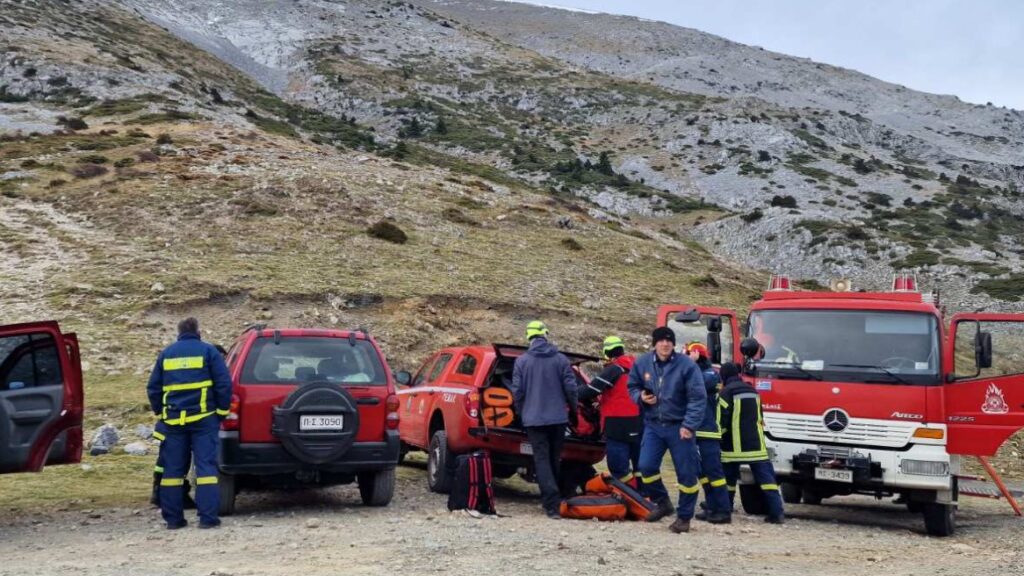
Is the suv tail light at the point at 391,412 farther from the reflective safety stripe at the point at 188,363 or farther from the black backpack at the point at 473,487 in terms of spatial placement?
the reflective safety stripe at the point at 188,363

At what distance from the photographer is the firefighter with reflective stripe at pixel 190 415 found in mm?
7941

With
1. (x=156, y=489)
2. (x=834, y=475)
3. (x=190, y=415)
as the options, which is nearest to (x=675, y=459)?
(x=834, y=475)

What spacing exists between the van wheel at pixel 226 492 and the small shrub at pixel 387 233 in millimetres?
20387

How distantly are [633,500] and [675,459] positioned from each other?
790mm

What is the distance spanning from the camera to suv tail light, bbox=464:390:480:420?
969 cm

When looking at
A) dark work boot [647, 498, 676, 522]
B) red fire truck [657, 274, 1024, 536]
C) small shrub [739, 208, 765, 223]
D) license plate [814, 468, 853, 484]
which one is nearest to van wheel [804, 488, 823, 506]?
red fire truck [657, 274, 1024, 536]

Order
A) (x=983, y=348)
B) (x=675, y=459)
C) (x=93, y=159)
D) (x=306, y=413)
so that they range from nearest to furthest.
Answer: (x=306, y=413)
(x=675, y=459)
(x=983, y=348)
(x=93, y=159)

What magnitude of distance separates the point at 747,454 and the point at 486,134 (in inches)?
2806

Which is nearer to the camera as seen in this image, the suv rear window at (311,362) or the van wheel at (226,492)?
the van wheel at (226,492)

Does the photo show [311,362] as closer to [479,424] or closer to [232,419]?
[232,419]

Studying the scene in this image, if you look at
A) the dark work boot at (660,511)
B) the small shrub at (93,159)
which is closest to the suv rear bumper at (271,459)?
the dark work boot at (660,511)

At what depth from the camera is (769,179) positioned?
6750cm

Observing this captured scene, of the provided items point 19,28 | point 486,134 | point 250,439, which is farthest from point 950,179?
point 250,439

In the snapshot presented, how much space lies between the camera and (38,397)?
25.3 feet
